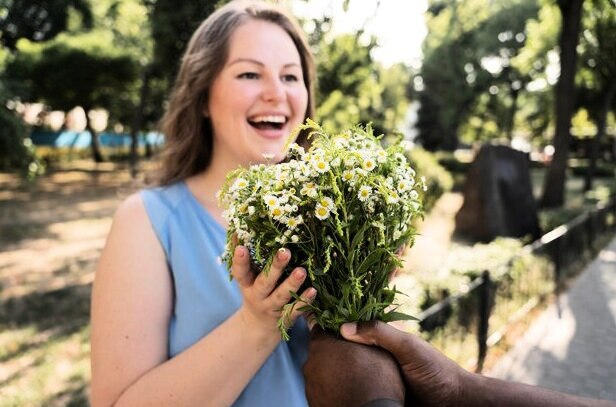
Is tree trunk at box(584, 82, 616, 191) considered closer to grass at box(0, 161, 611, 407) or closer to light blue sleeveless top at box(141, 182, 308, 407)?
grass at box(0, 161, 611, 407)

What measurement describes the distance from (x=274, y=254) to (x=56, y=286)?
27.4 ft

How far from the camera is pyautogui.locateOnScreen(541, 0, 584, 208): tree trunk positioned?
1421 centimetres

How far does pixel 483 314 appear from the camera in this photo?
5461 millimetres

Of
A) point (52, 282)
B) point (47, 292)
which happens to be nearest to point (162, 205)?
point (47, 292)

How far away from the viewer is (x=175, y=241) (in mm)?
1556

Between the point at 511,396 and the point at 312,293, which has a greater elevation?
the point at 312,293

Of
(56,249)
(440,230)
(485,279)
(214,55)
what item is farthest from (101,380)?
(440,230)

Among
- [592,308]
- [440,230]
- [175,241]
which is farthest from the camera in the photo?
[440,230]

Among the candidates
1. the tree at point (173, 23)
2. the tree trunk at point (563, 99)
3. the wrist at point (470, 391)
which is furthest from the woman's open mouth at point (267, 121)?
the tree trunk at point (563, 99)

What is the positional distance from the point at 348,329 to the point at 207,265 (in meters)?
0.49

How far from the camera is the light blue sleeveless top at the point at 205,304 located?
1480 millimetres

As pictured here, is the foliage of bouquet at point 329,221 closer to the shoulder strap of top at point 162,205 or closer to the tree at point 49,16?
the shoulder strap of top at point 162,205

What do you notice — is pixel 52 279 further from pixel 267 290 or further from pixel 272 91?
pixel 267 290

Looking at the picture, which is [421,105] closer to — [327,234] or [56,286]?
[56,286]
